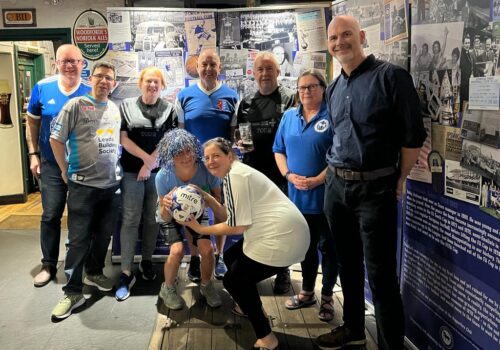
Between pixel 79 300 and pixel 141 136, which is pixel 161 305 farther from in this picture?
pixel 141 136

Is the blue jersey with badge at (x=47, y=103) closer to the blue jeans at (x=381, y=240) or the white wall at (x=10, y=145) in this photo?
the blue jeans at (x=381, y=240)

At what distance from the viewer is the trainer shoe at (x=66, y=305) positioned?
2.74 metres

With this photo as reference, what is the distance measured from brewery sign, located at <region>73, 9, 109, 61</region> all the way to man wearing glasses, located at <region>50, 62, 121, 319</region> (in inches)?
53.3

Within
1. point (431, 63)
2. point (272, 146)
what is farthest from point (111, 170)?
point (431, 63)

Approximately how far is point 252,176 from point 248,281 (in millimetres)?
529

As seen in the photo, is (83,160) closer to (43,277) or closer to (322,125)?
(43,277)

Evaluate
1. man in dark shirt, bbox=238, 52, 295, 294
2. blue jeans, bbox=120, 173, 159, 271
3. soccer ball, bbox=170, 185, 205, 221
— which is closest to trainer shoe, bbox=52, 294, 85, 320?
blue jeans, bbox=120, 173, 159, 271

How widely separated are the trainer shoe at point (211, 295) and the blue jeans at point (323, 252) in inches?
23.0

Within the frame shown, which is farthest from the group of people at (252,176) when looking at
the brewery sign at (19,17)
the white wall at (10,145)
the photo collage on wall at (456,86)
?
the white wall at (10,145)

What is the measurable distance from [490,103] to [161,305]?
7.30 feet

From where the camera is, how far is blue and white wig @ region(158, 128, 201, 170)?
8.52ft

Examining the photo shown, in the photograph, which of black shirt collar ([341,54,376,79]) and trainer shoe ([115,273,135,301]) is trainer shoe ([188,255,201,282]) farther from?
black shirt collar ([341,54,376,79])

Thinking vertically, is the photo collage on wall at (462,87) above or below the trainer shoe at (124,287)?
above

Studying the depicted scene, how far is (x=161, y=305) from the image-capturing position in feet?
9.59
